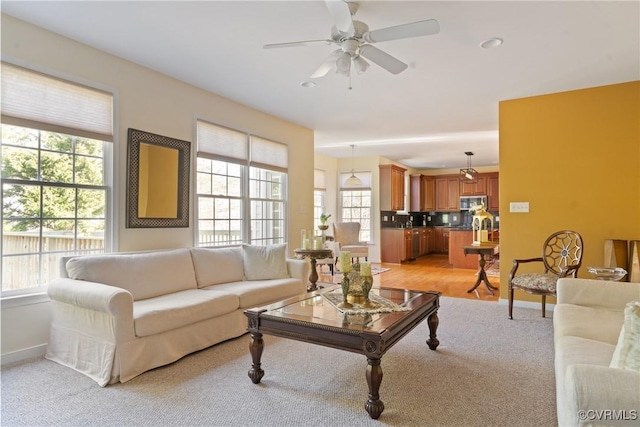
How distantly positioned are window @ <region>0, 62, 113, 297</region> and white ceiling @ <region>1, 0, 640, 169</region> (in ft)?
1.80

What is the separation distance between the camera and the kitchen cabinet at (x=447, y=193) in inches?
432

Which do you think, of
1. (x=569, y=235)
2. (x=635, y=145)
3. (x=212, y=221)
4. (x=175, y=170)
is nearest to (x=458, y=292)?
(x=569, y=235)

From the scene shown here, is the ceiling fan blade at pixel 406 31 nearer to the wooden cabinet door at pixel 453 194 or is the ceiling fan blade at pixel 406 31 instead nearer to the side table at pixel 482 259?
the side table at pixel 482 259

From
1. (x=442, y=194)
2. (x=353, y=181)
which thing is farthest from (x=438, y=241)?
(x=353, y=181)

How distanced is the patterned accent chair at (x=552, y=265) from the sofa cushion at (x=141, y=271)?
135 inches

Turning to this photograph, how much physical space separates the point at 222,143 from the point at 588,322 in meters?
4.06

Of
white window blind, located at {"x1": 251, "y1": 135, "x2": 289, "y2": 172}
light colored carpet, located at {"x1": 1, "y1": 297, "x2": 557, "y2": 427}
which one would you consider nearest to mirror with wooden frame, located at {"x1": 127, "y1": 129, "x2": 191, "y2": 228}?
white window blind, located at {"x1": 251, "y1": 135, "x2": 289, "y2": 172}

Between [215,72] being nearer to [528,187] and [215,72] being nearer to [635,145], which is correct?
[528,187]

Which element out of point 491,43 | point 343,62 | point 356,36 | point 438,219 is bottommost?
point 438,219

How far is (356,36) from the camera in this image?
269 centimetres

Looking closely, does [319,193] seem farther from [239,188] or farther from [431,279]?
[239,188]

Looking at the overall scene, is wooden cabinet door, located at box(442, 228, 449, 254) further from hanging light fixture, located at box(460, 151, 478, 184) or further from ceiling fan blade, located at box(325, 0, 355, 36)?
ceiling fan blade, located at box(325, 0, 355, 36)

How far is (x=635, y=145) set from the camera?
13.5 ft

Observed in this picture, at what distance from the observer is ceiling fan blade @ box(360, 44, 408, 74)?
274 cm
